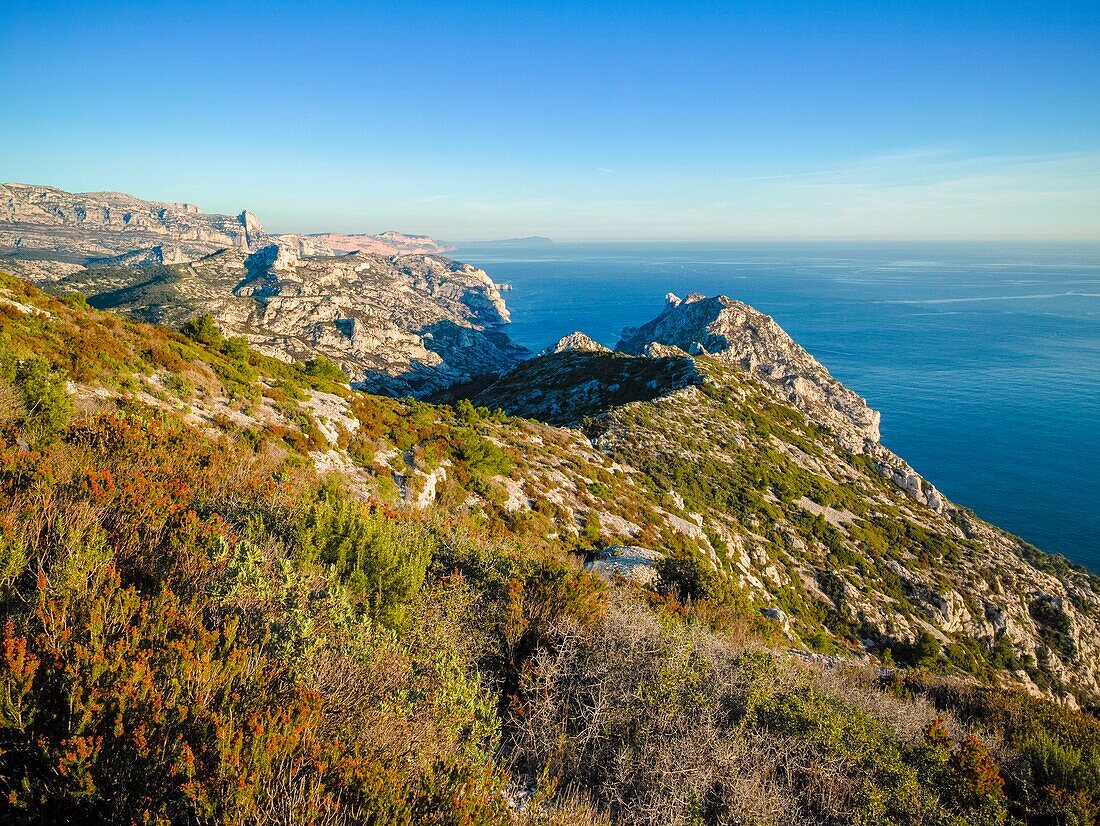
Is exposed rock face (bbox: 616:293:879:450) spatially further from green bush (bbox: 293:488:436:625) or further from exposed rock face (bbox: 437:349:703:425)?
green bush (bbox: 293:488:436:625)

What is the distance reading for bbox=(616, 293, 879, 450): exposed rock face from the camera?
87.4 metres

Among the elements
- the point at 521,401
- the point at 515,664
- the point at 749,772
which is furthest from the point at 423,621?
the point at 521,401

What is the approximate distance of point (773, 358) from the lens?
306 ft

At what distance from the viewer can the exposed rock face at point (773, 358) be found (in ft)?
287

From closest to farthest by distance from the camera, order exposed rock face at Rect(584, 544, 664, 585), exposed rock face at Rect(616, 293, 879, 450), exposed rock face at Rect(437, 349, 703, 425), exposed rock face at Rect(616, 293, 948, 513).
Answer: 1. exposed rock face at Rect(584, 544, 664, 585)
2. exposed rock face at Rect(437, 349, 703, 425)
3. exposed rock face at Rect(616, 293, 948, 513)
4. exposed rock face at Rect(616, 293, 879, 450)

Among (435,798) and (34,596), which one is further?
(34,596)

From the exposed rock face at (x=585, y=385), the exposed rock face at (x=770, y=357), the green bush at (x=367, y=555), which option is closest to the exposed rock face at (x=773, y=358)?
the exposed rock face at (x=770, y=357)

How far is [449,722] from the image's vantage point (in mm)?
4109

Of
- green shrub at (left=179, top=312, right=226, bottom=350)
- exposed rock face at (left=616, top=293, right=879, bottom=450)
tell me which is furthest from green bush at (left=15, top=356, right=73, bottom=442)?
exposed rock face at (left=616, top=293, right=879, bottom=450)

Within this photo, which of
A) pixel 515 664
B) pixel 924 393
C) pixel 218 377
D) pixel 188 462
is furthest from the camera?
pixel 924 393

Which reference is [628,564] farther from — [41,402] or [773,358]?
[773,358]

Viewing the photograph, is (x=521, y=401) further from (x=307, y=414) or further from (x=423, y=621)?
(x=423, y=621)

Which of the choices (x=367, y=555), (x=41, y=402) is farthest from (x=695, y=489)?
(x=41, y=402)

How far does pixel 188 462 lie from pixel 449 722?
258 inches
